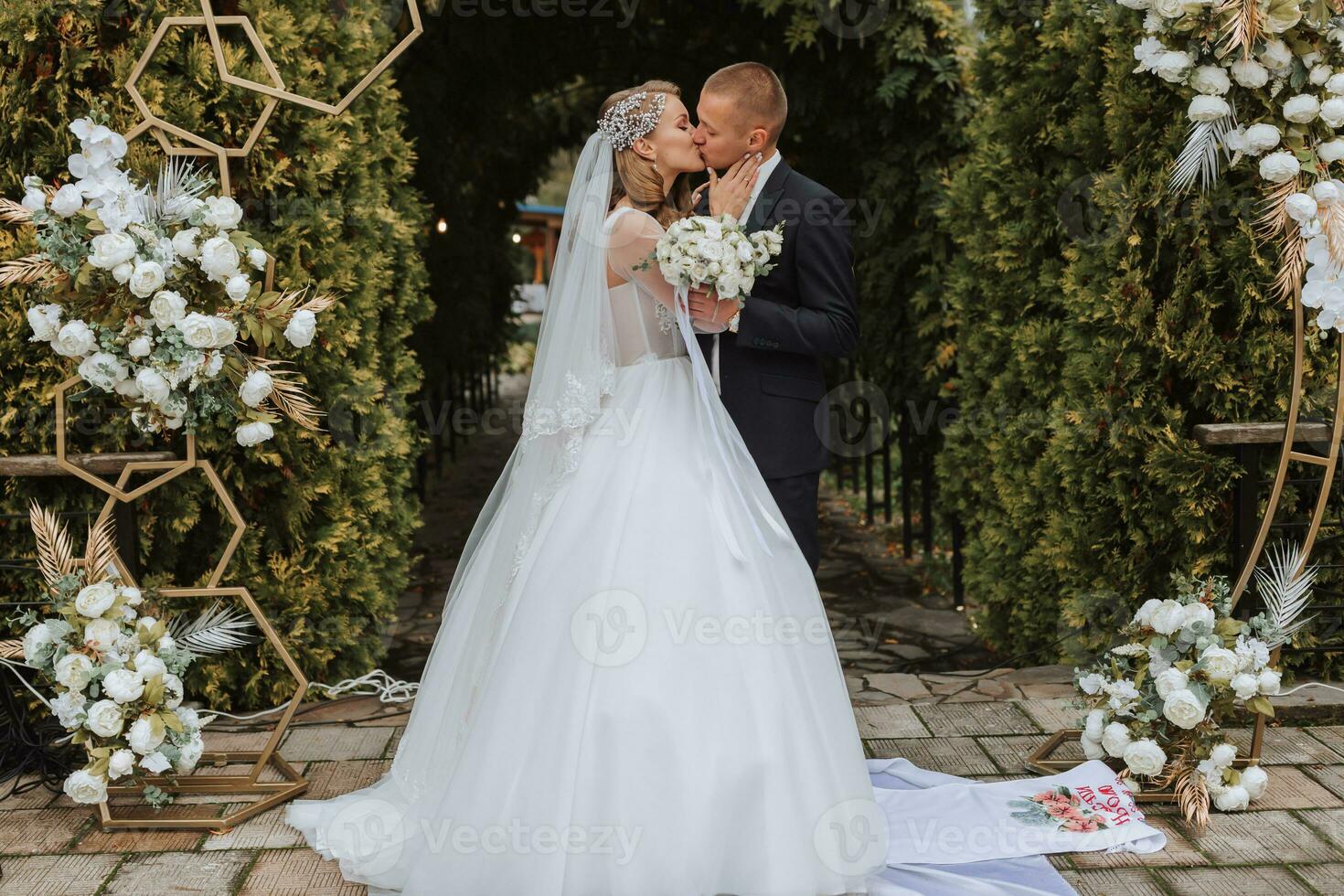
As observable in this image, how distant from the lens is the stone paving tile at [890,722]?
412cm

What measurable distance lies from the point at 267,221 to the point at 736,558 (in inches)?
92.2

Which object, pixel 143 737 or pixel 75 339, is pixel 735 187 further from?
pixel 143 737

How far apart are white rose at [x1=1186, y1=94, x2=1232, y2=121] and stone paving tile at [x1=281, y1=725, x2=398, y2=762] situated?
3248 millimetres

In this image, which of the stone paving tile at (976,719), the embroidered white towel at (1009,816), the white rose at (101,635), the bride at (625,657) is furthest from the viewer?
the stone paving tile at (976,719)

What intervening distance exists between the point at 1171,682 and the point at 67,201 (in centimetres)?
345

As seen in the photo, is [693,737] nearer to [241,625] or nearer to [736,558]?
[736,558]

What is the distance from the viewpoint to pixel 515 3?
7457 millimetres

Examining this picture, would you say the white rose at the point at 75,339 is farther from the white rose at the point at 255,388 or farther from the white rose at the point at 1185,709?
the white rose at the point at 1185,709

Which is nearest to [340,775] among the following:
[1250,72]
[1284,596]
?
[1284,596]

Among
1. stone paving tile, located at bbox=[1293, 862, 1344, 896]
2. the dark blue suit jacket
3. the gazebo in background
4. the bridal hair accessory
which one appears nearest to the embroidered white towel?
stone paving tile, located at bbox=[1293, 862, 1344, 896]

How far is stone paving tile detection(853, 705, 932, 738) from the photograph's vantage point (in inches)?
162

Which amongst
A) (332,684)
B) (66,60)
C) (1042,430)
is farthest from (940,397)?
(66,60)

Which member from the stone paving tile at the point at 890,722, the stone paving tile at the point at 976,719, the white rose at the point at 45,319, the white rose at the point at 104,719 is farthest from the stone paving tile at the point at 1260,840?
the white rose at the point at 45,319

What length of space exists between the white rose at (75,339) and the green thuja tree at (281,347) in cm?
68
